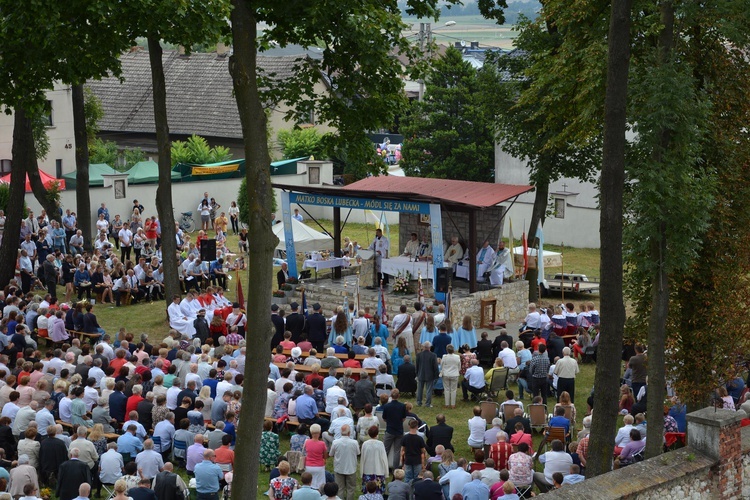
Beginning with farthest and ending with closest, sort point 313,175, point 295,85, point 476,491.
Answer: point 313,175 → point 295,85 → point 476,491

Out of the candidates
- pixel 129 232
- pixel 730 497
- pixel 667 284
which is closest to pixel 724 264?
pixel 667 284

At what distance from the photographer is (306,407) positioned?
17281mm

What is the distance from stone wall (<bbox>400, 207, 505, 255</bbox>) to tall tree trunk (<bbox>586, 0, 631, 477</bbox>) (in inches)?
563

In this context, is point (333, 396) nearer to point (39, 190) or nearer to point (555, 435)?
point (555, 435)

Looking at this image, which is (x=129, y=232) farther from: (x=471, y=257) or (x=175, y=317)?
(x=471, y=257)

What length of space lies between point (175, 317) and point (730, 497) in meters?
14.3

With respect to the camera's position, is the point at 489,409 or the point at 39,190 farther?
the point at 39,190

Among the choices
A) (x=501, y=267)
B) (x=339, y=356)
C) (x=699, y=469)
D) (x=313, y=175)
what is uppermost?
(x=313, y=175)

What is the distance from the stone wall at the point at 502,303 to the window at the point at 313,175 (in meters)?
17.9

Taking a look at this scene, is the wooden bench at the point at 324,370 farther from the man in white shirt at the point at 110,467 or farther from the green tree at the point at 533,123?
the green tree at the point at 533,123

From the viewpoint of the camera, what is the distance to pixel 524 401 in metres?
20.4

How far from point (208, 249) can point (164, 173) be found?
517cm

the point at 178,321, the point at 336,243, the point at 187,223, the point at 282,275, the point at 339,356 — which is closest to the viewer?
the point at 339,356

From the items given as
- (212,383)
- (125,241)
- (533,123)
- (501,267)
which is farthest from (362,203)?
(212,383)
